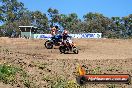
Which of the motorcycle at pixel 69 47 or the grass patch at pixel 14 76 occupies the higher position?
the motorcycle at pixel 69 47

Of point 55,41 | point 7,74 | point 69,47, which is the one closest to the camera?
point 7,74

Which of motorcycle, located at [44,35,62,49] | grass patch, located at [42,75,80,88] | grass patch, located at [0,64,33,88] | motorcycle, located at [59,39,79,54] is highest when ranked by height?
motorcycle, located at [44,35,62,49]

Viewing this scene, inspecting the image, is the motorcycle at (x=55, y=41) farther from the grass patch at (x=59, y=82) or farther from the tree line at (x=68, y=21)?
the tree line at (x=68, y=21)

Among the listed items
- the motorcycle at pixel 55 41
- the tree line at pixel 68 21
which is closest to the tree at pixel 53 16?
the tree line at pixel 68 21

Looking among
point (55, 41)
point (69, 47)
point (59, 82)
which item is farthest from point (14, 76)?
point (55, 41)

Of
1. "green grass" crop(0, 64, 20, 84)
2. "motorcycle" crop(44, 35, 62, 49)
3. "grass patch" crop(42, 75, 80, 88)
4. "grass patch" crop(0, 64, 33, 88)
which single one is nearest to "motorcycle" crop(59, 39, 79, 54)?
"motorcycle" crop(44, 35, 62, 49)

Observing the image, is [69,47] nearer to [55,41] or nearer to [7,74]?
[55,41]

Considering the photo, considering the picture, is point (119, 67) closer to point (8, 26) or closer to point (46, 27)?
point (8, 26)

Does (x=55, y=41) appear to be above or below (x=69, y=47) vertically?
above

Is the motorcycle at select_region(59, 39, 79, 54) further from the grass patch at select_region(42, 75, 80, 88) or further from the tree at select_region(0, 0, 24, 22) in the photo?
the tree at select_region(0, 0, 24, 22)

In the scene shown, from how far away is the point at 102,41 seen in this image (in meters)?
35.3

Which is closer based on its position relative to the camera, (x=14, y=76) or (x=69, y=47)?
(x=14, y=76)

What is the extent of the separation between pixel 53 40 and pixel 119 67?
38.3 feet

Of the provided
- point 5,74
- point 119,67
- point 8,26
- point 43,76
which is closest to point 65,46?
point 119,67
